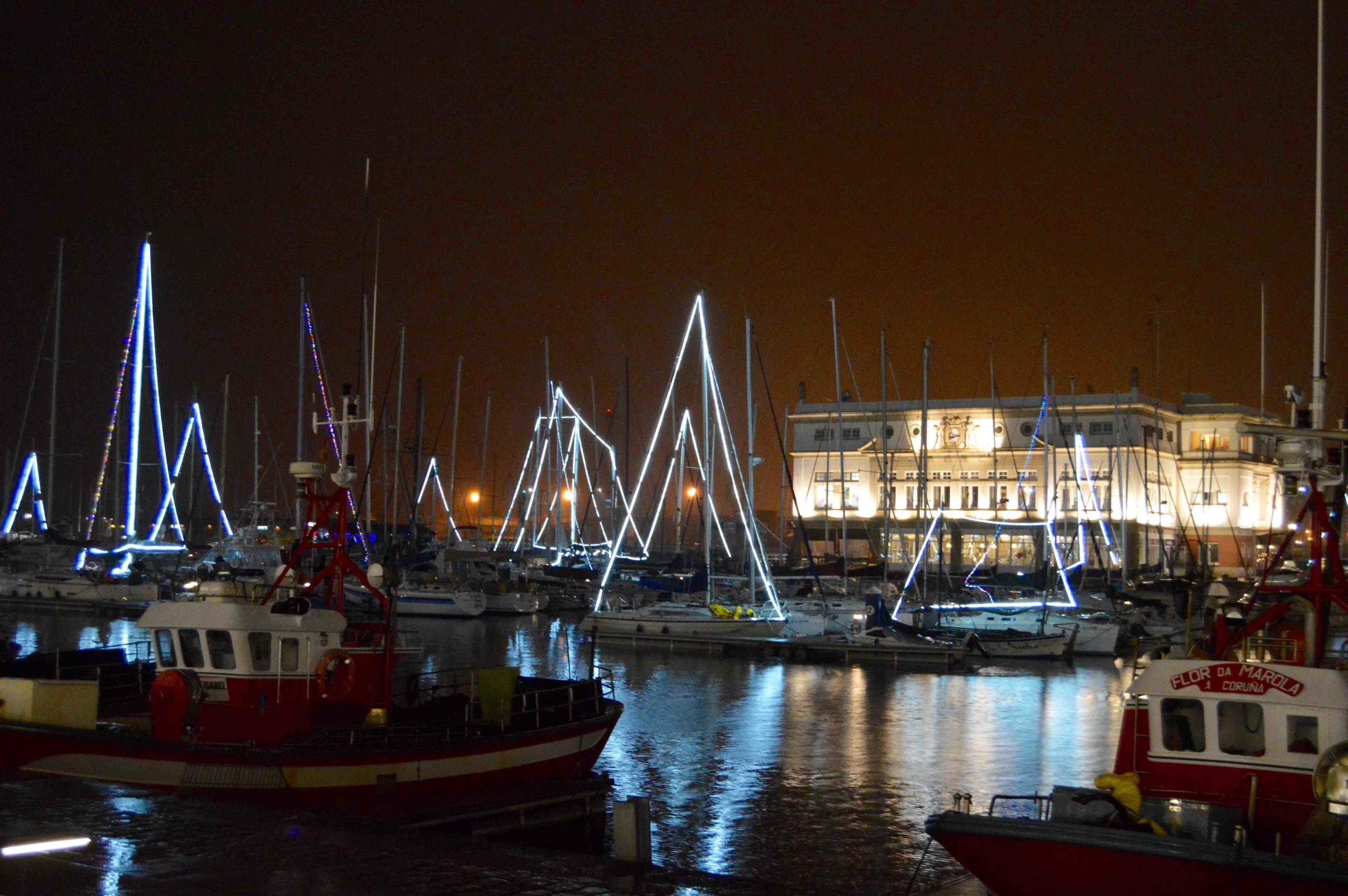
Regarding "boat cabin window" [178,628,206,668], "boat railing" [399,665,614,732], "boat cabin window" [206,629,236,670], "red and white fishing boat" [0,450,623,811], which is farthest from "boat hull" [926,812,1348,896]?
"boat cabin window" [178,628,206,668]

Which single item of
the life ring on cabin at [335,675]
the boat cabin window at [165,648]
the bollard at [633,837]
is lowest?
the bollard at [633,837]

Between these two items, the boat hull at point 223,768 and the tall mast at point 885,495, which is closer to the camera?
the boat hull at point 223,768

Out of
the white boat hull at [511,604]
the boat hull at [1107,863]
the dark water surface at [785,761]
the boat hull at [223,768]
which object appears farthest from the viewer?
the white boat hull at [511,604]

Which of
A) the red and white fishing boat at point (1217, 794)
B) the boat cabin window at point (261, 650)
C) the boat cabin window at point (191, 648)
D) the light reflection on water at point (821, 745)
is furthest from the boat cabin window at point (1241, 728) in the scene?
the boat cabin window at point (191, 648)

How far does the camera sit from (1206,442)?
120375mm

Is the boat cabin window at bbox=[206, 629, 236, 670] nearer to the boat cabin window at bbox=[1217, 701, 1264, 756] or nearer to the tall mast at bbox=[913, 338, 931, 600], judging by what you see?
the boat cabin window at bbox=[1217, 701, 1264, 756]

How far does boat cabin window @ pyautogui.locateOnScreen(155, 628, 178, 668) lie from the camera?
19297 millimetres

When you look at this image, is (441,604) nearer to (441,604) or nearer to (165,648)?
(441,604)

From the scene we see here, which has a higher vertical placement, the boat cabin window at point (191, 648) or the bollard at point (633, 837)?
the boat cabin window at point (191, 648)

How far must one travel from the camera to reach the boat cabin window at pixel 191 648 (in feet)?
62.8

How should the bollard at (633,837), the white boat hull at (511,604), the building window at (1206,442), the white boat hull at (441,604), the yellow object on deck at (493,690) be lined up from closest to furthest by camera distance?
the bollard at (633,837) → the yellow object on deck at (493,690) → the white boat hull at (441,604) → the white boat hull at (511,604) → the building window at (1206,442)

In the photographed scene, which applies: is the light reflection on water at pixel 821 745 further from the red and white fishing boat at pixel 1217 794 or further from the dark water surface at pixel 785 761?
the red and white fishing boat at pixel 1217 794

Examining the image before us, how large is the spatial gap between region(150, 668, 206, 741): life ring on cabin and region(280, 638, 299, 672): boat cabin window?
114 centimetres

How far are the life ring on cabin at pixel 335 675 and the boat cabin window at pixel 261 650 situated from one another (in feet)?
2.37
